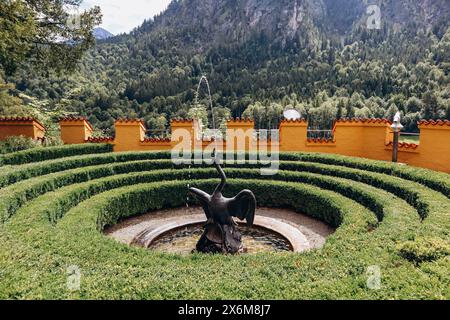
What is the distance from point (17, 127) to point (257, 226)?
10494 mm

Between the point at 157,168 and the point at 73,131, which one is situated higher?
the point at 73,131

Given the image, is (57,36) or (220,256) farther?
(57,36)

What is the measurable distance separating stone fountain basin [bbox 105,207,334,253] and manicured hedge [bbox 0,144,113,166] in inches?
176

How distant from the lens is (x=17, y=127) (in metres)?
13.6

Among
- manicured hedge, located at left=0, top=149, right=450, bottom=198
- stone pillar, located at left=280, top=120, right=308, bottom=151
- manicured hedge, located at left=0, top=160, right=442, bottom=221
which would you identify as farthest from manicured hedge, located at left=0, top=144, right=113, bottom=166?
stone pillar, located at left=280, top=120, right=308, bottom=151

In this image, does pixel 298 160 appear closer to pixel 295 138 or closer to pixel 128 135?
pixel 295 138

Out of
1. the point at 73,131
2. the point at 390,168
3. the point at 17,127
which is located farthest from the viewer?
the point at 73,131

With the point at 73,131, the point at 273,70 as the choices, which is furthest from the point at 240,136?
the point at 273,70

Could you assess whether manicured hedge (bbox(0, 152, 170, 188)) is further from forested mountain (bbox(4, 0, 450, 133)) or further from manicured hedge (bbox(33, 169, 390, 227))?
forested mountain (bbox(4, 0, 450, 133))

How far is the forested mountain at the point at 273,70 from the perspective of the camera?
55531 millimetres

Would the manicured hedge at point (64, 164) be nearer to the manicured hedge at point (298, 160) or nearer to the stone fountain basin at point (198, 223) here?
the manicured hedge at point (298, 160)

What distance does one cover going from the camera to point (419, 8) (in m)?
132

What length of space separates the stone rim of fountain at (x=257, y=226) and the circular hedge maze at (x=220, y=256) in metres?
1.10

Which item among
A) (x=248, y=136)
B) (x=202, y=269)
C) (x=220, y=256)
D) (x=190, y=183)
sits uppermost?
(x=248, y=136)
